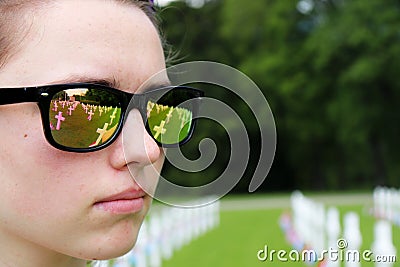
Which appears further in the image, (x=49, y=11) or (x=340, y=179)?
(x=340, y=179)

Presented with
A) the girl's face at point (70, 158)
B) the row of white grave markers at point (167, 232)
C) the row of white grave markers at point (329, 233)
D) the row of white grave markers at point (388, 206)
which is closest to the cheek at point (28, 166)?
the girl's face at point (70, 158)

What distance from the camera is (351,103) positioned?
2617 cm

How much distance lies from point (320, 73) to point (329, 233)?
68.6ft

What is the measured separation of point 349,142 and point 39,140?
2662 cm

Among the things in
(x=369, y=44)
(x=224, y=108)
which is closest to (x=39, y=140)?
(x=224, y=108)

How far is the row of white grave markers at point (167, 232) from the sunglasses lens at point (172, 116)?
12.9ft

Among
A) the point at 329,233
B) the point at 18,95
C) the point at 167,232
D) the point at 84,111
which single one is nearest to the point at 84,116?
the point at 84,111

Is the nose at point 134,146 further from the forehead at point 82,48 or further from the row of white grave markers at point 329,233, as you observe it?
the row of white grave markers at point 329,233

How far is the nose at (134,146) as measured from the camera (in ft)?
3.73

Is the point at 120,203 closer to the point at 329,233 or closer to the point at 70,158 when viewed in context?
the point at 70,158

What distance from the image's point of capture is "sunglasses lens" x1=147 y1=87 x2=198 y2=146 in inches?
48.1

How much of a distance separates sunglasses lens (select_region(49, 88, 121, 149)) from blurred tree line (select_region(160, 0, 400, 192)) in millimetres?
21955

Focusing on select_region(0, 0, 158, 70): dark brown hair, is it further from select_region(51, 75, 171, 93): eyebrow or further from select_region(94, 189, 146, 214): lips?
select_region(94, 189, 146, 214): lips

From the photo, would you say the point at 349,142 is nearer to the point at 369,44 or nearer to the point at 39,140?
the point at 369,44
